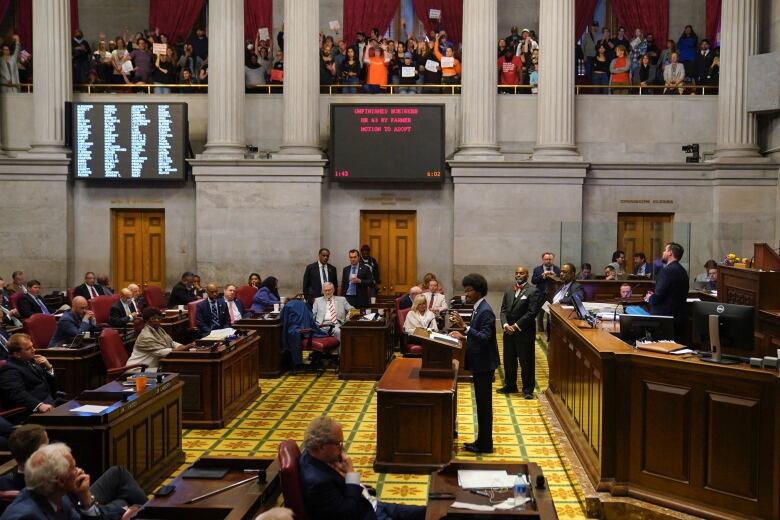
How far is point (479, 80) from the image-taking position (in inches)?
686

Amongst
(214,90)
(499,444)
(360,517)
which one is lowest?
(499,444)

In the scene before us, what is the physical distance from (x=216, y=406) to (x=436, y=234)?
952 cm

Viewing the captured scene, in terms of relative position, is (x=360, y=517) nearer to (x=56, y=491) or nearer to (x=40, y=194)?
(x=56, y=491)

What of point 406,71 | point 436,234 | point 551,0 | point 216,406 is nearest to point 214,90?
point 406,71

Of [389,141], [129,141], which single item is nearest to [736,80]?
[389,141]

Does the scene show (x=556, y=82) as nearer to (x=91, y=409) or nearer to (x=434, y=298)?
(x=434, y=298)

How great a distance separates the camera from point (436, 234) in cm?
1812

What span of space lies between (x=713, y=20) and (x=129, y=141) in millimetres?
13147

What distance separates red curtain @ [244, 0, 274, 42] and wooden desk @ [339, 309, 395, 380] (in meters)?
10.1

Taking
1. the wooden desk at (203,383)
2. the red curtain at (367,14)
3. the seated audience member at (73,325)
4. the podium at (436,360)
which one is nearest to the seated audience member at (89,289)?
the seated audience member at (73,325)

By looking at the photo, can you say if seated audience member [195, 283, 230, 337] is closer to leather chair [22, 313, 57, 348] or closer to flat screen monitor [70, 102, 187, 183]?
leather chair [22, 313, 57, 348]

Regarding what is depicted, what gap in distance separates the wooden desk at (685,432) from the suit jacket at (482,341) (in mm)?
1253

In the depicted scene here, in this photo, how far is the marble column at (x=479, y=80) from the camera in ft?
57.0

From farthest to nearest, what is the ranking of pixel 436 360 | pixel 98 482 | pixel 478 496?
1. pixel 436 360
2. pixel 98 482
3. pixel 478 496
